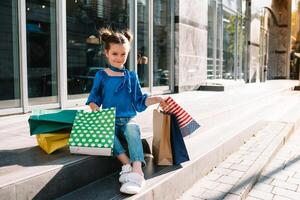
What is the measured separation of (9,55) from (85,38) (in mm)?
1794

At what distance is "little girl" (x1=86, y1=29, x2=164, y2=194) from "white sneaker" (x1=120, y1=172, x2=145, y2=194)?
211mm

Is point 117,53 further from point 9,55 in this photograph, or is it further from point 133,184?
point 9,55

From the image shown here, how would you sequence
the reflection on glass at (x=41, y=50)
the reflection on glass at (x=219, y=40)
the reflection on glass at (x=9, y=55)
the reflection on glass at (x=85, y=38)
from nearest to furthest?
the reflection on glass at (x=9, y=55)
the reflection on glass at (x=41, y=50)
the reflection on glass at (x=85, y=38)
the reflection on glass at (x=219, y=40)

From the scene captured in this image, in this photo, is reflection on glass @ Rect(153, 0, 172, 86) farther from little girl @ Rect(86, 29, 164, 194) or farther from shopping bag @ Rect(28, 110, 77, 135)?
shopping bag @ Rect(28, 110, 77, 135)

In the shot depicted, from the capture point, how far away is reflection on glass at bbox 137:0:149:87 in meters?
8.50

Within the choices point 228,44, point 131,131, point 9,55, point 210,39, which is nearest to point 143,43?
point 9,55

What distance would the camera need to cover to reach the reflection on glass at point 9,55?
16.8 ft

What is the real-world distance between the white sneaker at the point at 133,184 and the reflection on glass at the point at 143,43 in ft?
18.8

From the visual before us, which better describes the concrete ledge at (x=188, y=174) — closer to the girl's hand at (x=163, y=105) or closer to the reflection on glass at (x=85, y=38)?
the girl's hand at (x=163, y=105)

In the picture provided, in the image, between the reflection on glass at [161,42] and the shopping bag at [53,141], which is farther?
the reflection on glass at [161,42]

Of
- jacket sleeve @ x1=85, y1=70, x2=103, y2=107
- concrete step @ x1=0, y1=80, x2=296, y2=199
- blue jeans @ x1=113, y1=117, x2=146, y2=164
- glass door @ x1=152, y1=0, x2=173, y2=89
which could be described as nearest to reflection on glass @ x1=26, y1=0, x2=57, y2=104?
concrete step @ x1=0, y1=80, x2=296, y2=199

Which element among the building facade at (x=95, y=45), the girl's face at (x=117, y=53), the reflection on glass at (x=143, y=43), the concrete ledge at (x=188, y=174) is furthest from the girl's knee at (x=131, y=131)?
the reflection on glass at (x=143, y=43)

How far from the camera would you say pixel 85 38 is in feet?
22.0

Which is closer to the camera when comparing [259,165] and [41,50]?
[259,165]
